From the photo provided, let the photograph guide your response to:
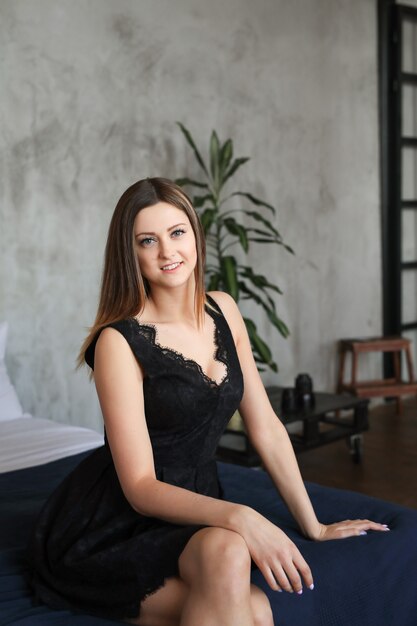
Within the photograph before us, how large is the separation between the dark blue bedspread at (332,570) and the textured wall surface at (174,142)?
168 cm

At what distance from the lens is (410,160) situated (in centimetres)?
567

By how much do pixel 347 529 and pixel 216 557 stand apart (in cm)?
54

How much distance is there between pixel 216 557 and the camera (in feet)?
4.19

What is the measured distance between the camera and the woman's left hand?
5.62 ft

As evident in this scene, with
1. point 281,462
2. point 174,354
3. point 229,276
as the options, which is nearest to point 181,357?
point 174,354

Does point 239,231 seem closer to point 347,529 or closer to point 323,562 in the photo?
point 347,529

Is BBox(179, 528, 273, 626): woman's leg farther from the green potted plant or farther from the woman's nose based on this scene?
the green potted plant

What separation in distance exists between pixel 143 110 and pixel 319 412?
5.91ft

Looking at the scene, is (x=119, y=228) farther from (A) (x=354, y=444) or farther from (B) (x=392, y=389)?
(B) (x=392, y=389)

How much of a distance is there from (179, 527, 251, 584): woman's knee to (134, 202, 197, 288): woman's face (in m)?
0.56

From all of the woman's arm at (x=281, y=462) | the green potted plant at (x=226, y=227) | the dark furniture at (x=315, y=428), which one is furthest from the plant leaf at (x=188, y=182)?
the woman's arm at (x=281, y=462)

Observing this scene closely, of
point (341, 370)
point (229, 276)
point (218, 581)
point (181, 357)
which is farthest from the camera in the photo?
point (341, 370)

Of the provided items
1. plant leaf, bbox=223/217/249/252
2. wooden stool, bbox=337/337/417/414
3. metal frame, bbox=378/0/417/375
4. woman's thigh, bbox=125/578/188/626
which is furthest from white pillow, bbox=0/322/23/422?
metal frame, bbox=378/0/417/375

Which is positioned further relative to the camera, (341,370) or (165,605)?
(341,370)
